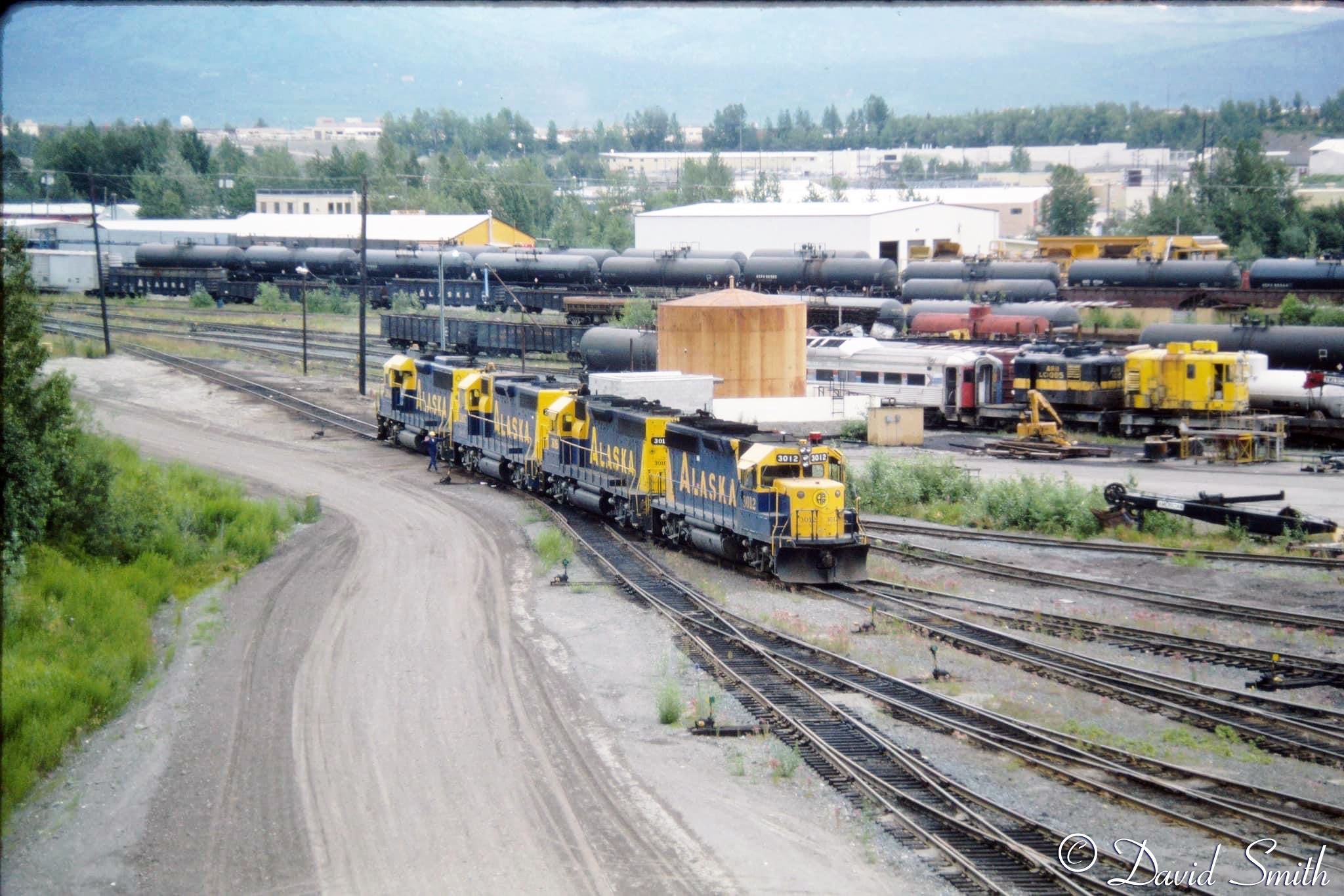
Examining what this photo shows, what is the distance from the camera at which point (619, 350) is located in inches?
2029

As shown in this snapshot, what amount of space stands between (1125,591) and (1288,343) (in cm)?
2859

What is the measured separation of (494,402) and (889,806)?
954 inches

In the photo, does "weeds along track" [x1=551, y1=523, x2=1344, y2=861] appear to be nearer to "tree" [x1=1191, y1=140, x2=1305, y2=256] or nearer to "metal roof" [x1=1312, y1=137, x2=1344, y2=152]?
"tree" [x1=1191, y1=140, x2=1305, y2=256]

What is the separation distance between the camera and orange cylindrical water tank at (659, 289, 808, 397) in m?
47.3

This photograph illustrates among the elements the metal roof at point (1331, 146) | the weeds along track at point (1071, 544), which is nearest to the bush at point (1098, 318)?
the weeds along track at point (1071, 544)

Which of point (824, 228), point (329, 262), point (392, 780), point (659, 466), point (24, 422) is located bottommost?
point (392, 780)

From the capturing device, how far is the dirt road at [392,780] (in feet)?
37.8

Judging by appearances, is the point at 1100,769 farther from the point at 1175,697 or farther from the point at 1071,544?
the point at 1071,544

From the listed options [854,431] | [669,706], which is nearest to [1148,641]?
[669,706]

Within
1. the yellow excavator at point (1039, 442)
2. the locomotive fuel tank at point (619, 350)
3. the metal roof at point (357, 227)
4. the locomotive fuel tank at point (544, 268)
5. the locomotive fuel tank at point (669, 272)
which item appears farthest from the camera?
the metal roof at point (357, 227)

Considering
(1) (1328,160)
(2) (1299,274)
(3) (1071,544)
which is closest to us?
(3) (1071,544)

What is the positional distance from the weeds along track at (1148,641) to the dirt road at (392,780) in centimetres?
585

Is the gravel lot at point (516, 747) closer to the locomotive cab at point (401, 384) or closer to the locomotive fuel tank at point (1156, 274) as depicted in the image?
the locomotive cab at point (401, 384)

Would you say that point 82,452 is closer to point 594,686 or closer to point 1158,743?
point 594,686
